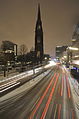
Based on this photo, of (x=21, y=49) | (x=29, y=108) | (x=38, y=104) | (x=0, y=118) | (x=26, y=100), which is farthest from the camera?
(x=21, y=49)

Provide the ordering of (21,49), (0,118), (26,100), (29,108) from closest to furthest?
(0,118) < (29,108) < (26,100) < (21,49)

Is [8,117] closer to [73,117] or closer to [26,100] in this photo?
[26,100]

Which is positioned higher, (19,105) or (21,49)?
(21,49)

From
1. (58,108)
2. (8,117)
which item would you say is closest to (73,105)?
(58,108)

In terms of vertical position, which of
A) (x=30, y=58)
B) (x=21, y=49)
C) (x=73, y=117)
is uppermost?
(x=21, y=49)

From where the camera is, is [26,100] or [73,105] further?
[26,100]

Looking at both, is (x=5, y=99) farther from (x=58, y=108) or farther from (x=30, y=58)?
(x=30, y=58)

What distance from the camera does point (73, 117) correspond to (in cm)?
1712

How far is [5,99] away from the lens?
23109 millimetres

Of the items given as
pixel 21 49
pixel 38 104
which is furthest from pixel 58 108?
pixel 21 49

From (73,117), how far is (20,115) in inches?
305

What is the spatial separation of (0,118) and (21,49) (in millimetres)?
87308

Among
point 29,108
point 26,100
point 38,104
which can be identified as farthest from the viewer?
point 26,100

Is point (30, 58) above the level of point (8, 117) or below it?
above
